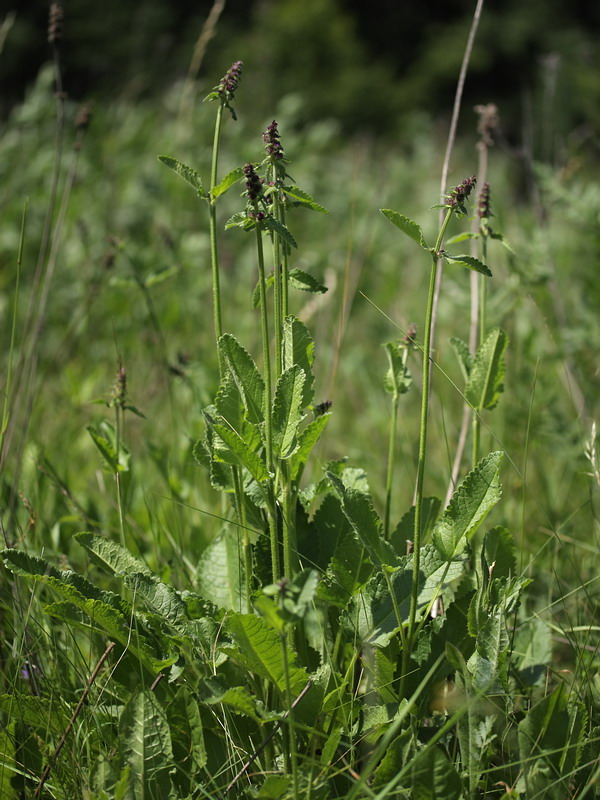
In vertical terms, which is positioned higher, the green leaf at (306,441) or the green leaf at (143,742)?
the green leaf at (306,441)

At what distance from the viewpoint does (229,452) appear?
0.96 meters

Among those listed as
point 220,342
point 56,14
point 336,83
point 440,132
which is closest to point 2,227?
point 56,14

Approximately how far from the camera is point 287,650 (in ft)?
3.01

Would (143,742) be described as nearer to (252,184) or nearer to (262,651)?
(262,651)

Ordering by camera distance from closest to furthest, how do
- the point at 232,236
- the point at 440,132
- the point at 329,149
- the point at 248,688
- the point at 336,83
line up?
1. the point at 248,688
2. the point at 232,236
3. the point at 440,132
4. the point at 329,149
5. the point at 336,83

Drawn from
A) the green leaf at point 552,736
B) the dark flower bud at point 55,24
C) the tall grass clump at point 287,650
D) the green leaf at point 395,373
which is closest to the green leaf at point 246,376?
the tall grass clump at point 287,650

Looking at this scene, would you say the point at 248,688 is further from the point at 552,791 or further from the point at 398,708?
the point at 552,791

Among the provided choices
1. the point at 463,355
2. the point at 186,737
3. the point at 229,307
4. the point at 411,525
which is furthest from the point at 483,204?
the point at 229,307

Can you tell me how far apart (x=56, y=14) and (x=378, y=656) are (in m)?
1.20

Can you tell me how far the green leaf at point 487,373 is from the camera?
1.14m

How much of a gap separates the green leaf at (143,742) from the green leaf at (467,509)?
382mm

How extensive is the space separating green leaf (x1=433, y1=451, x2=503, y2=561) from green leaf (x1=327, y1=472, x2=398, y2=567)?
0.23 ft

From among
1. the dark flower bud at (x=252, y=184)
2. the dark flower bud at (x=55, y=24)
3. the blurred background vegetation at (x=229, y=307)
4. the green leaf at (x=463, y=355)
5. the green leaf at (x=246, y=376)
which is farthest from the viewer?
the blurred background vegetation at (x=229, y=307)

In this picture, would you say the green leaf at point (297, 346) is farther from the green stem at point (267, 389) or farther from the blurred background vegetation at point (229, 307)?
the blurred background vegetation at point (229, 307)
